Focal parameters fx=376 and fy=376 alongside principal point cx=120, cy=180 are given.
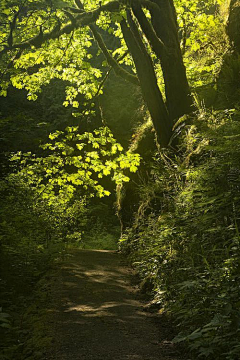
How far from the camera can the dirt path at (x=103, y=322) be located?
12.7 feet

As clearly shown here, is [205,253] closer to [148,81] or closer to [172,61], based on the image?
[172,61]

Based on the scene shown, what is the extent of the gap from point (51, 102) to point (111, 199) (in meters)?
7.78

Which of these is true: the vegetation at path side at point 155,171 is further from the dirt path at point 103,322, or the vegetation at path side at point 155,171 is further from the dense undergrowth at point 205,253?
the dirt path at point 103,322

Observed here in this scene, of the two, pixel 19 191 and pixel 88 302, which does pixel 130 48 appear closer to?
pixel 19 191

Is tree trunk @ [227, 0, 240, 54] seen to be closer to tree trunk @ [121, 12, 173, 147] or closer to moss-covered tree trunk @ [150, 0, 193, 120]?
moss-covered tree trunk @ [150, 0, 193, 120]

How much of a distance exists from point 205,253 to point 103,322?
1630 millimetres

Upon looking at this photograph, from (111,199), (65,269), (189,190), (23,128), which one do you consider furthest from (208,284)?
(111,199)

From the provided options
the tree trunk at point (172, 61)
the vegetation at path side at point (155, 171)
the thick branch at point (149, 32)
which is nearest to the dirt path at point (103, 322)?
the vegetation at path side at point (155, 171)

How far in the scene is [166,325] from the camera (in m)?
4.82

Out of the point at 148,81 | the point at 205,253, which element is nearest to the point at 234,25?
the point at 148,81

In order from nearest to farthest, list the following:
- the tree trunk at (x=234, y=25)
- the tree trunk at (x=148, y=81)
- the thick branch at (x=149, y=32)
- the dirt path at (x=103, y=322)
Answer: the dirt path at (x=103, y=322) < the thick branch at (x=149, y=32) < the tree trunk at (x=148, y=81) < the tree trunk at (x=234, y=25)

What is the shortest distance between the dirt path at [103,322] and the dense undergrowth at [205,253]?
368 millimetres

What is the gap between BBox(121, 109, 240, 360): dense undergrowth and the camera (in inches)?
122

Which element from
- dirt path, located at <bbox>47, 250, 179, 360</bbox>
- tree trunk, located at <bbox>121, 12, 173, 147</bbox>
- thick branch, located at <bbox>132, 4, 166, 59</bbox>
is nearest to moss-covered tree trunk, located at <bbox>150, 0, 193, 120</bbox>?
thick branch, located at <bbox>132, 4, 166, 59</bbox>
